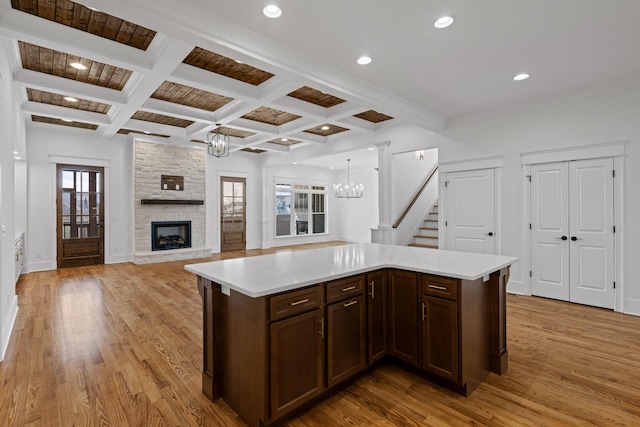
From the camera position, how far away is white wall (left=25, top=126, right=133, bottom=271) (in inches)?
260

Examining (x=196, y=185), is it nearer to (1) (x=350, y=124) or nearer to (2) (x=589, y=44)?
(1) (x=350, y=124)

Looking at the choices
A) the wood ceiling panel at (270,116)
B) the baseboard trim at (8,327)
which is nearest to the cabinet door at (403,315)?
the baseboard trim at (8,327)

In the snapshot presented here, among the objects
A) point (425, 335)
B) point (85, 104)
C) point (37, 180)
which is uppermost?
point (85, 104)

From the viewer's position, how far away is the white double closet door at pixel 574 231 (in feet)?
13.5

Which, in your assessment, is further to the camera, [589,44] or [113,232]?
[113,232]

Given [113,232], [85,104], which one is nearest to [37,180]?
[113,232]

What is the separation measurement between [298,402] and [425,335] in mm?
1075

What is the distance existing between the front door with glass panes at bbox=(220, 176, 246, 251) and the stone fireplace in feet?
2.45

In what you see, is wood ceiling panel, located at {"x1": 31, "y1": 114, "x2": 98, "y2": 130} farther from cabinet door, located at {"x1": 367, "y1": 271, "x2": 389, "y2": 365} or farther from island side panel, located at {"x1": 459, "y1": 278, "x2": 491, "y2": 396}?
island side panel, located at {"x1": 459, "y1": 278, "x2": 491, "y2": 396}

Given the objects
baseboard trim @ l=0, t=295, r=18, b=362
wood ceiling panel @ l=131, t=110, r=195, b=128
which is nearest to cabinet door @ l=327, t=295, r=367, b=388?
baseboard trim @ l=0, t=295, r=18, b=362

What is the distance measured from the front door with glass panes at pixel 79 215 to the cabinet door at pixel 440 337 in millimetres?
7896

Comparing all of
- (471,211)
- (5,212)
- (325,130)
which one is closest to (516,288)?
(471,211)

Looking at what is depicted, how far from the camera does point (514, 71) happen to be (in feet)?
11.9

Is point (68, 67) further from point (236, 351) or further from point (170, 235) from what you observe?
point (170, 235)
